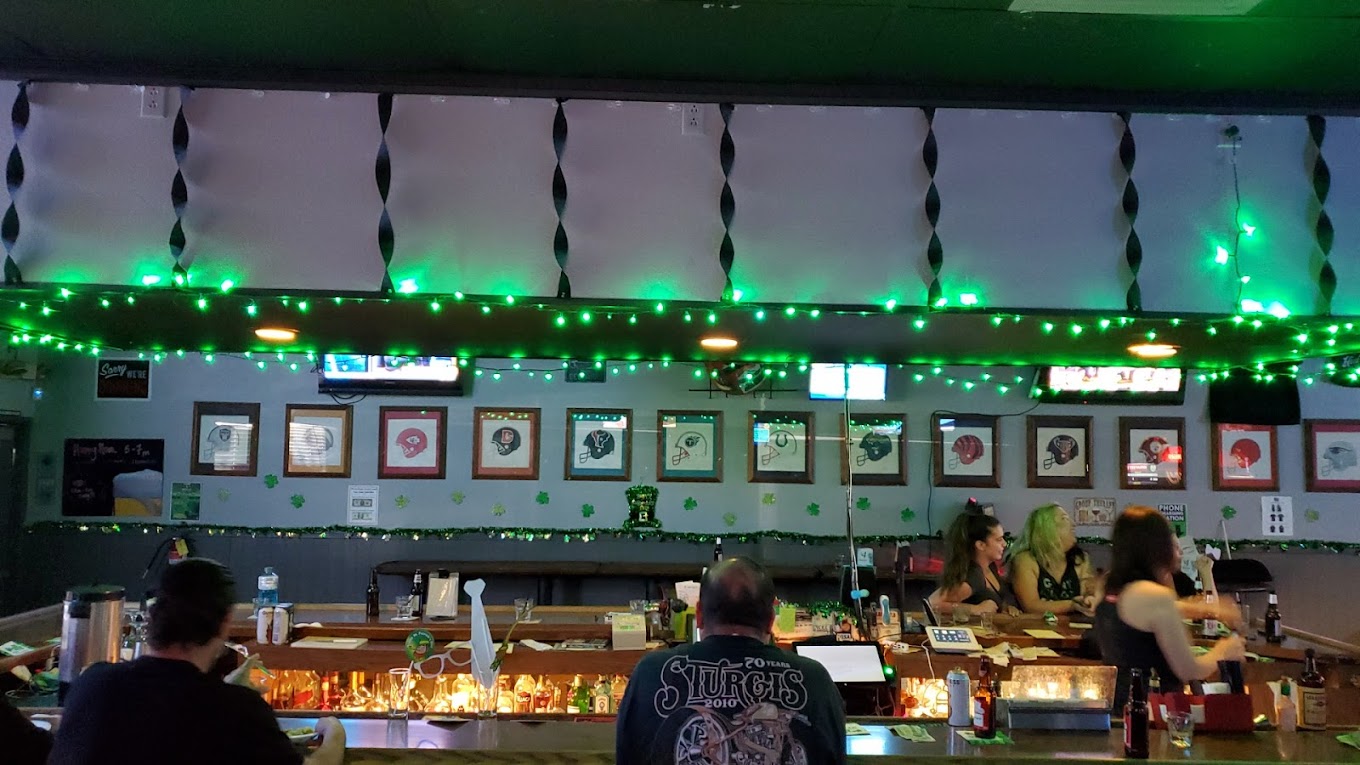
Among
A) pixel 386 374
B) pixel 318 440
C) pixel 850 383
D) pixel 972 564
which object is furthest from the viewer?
pixel 318 440

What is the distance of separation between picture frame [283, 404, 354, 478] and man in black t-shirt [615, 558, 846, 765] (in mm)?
5969

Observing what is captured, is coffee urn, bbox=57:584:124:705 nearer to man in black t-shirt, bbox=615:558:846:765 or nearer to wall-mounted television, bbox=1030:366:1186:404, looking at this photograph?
man in black t-shirt, bbox=615:558:846:765

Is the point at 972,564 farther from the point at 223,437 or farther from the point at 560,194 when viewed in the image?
the point at 223,437

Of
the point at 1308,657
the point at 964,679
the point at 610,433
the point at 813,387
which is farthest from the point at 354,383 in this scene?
the point at 1308,657

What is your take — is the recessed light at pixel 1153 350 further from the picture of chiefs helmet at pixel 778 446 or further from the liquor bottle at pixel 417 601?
the liquor bottle at pixel 417 601

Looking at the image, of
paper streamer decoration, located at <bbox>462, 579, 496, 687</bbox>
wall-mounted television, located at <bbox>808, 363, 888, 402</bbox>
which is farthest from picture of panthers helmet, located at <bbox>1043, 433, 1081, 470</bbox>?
paper streamer decoration, located at <bbox>462, 579, 496, 687</bbox>

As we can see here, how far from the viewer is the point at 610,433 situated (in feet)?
25.4

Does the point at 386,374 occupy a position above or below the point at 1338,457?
above

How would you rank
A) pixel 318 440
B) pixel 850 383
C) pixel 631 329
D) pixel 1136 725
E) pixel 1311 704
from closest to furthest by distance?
1. pixel 1136 725
2. pixel 1311 704
3. pixel 631 329
4. pixel 850 383
5. pixel 318 440

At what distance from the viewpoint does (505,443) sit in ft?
25.4

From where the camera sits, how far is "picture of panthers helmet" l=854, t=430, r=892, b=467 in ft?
25.6

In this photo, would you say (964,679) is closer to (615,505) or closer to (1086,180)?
(1086,180)

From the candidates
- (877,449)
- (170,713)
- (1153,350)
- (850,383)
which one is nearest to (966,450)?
(877,449)

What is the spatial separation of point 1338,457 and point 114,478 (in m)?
10.0
